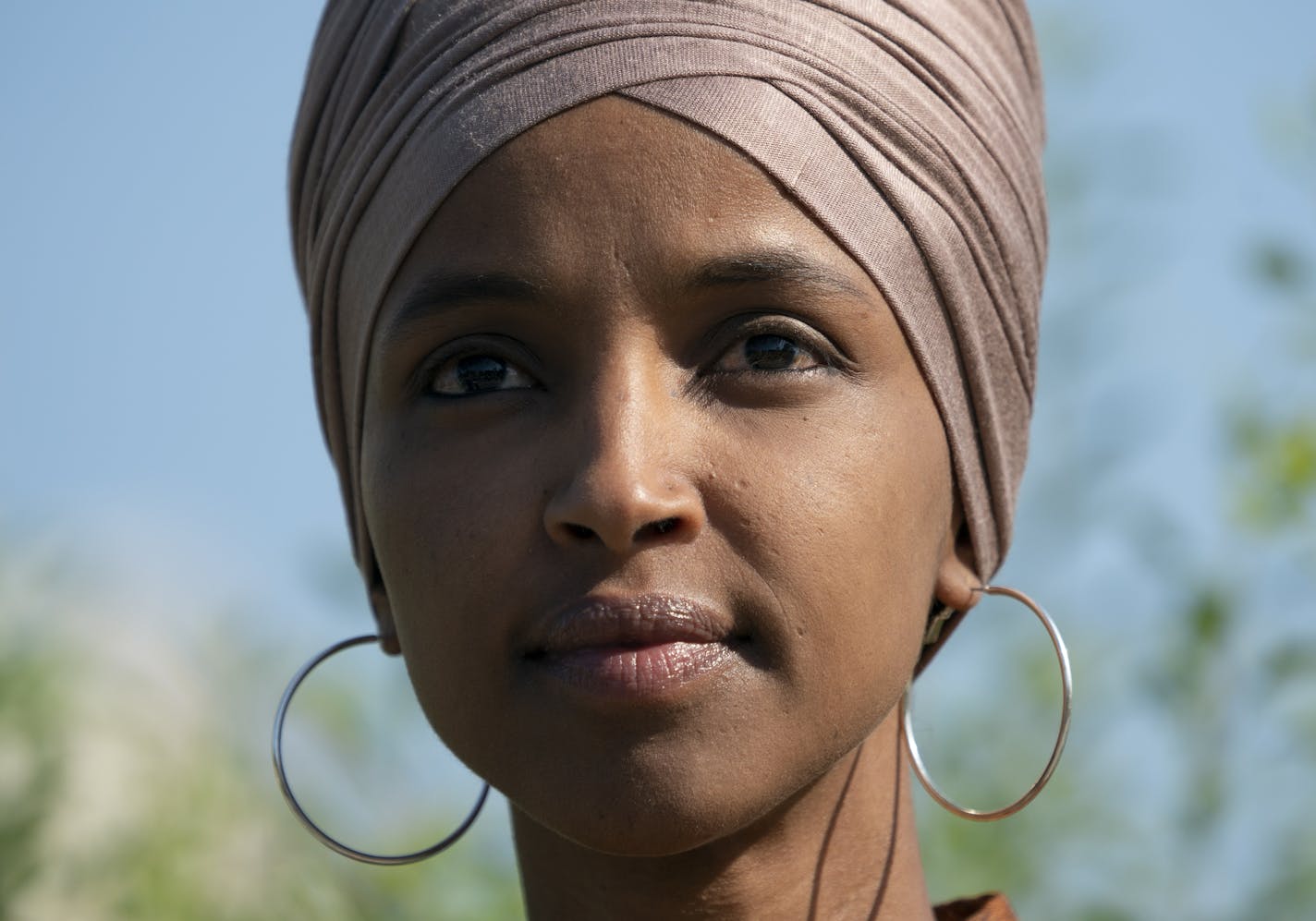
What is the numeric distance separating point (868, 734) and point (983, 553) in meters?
0.47

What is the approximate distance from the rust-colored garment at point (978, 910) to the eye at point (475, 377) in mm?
1356

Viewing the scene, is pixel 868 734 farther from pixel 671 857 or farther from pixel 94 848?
pixel 94 848

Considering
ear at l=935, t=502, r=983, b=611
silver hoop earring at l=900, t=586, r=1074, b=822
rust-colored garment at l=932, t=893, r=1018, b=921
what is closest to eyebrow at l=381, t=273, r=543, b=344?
ear at l=935, t=502, r=983, b=611

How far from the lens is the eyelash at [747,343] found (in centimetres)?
293

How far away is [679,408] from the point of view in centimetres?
286

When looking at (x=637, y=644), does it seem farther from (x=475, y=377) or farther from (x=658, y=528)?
(x=475, y=377)

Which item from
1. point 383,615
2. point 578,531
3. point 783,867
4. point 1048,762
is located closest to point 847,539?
point 578,531

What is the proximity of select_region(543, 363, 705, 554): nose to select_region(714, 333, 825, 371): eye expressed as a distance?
0.13 meters

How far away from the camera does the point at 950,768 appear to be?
20.1ft

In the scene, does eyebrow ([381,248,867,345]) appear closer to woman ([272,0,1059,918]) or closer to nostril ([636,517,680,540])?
woman ([272,0,1059,918])

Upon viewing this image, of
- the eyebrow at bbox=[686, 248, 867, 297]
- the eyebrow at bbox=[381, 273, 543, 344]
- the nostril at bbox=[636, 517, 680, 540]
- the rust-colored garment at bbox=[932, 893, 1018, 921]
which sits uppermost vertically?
the eyebrow at bbox=[381, 273, 543, 344]

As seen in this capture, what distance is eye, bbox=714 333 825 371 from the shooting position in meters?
2.94

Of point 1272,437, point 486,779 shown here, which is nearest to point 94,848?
point 486,779

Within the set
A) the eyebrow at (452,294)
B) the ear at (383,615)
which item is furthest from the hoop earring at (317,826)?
the eyebrow at (452,294)
